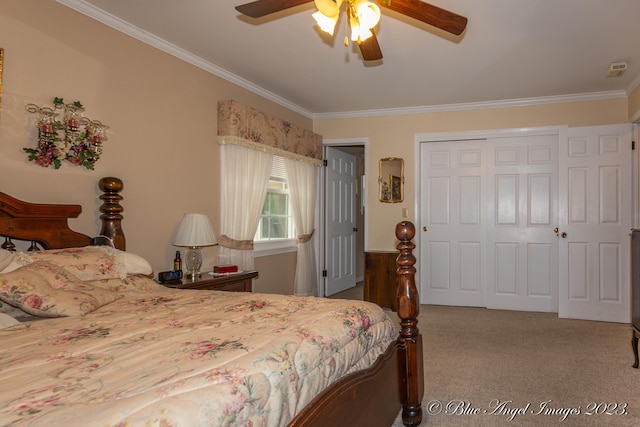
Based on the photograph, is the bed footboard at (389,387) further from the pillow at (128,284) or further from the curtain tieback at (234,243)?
the curtain tieback at (234,243)

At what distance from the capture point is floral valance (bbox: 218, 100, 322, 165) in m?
4.00

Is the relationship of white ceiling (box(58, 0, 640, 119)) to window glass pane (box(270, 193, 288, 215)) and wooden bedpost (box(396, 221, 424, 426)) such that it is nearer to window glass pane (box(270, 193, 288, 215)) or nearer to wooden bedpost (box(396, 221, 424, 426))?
window glass pane (box(270, 193, 288, 215))

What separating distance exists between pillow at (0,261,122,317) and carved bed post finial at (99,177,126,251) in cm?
78

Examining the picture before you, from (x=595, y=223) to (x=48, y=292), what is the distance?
4.92m

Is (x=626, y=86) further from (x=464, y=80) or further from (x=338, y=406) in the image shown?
(x=338, y=406)

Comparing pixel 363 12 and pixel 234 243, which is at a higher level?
pixel 363 12

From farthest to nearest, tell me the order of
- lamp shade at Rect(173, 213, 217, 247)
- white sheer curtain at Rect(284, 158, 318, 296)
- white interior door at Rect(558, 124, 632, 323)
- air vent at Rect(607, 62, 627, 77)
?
white sheer curtain at Rect(284, 158, 318, 296) → white interior door at Rect(558, 124, 632, 323) → air vent at Rect(607, 62, 627, 77) → lamp shade at Rect(173, 213, 217, 247)

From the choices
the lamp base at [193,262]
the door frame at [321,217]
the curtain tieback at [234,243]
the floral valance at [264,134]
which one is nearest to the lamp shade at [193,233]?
the lamp base at [193,262]

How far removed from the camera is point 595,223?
4.62 meters

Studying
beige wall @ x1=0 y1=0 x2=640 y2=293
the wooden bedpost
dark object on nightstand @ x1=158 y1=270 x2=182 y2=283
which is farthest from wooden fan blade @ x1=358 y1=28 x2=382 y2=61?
dark object on nightstand @ x1=158 y1=270 x2=182 y2=283

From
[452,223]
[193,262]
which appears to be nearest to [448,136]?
[452,223]

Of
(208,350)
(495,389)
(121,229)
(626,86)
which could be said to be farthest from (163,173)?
(626,86)

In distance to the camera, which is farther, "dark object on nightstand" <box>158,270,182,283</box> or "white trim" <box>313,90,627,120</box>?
"white trim" <box>313,90,627,120</box>

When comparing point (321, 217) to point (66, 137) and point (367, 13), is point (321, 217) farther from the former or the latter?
point (367, 13)
